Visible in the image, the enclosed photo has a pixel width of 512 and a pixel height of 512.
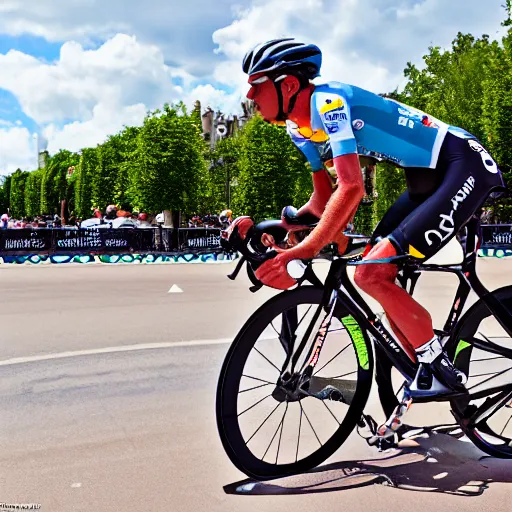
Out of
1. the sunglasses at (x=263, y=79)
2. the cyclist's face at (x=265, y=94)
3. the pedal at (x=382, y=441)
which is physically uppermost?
the sunglasses at (x=263, y=79)

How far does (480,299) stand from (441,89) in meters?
45.9

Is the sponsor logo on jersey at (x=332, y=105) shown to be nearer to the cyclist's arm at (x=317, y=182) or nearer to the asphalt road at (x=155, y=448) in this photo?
the cyclist's arm at (x=317, y=182)

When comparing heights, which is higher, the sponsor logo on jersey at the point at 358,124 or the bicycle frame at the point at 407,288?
the sponsor logo on jersey at the point at 358,124

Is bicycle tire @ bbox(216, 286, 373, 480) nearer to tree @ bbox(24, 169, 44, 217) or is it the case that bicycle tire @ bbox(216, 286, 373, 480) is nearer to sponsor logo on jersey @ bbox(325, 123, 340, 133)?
sponsor logo on jersey @ bbox(325, 123, 340, 133)

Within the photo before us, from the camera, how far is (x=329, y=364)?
3.44 m

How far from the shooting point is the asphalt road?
10.1 feet

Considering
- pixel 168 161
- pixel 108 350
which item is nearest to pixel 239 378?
pixel 108 350

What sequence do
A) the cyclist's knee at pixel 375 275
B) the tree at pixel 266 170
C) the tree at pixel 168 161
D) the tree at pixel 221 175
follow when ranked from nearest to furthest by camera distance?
the cyclist's knee at pixel 375 275, the tree at pixel 168 161, the tree at pixel 266 170, the tree at pixel 221 175

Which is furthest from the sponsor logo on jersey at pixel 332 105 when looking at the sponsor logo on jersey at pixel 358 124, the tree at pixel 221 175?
the tree at pixel 221 175

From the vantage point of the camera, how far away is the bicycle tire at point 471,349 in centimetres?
351

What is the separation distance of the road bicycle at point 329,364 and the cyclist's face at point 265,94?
1.93 ft

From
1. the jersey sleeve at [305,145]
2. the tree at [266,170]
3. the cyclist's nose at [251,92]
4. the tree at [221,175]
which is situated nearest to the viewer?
the cyclist's nose at [251,92]

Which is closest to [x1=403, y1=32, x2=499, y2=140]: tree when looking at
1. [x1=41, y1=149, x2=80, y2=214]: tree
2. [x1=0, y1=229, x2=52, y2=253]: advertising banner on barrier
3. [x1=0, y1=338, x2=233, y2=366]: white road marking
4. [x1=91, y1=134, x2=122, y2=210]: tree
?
[x1=0, y1=229, x2=52, y2=253]: advertising banner on barrier

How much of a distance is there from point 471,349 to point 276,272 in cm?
125
